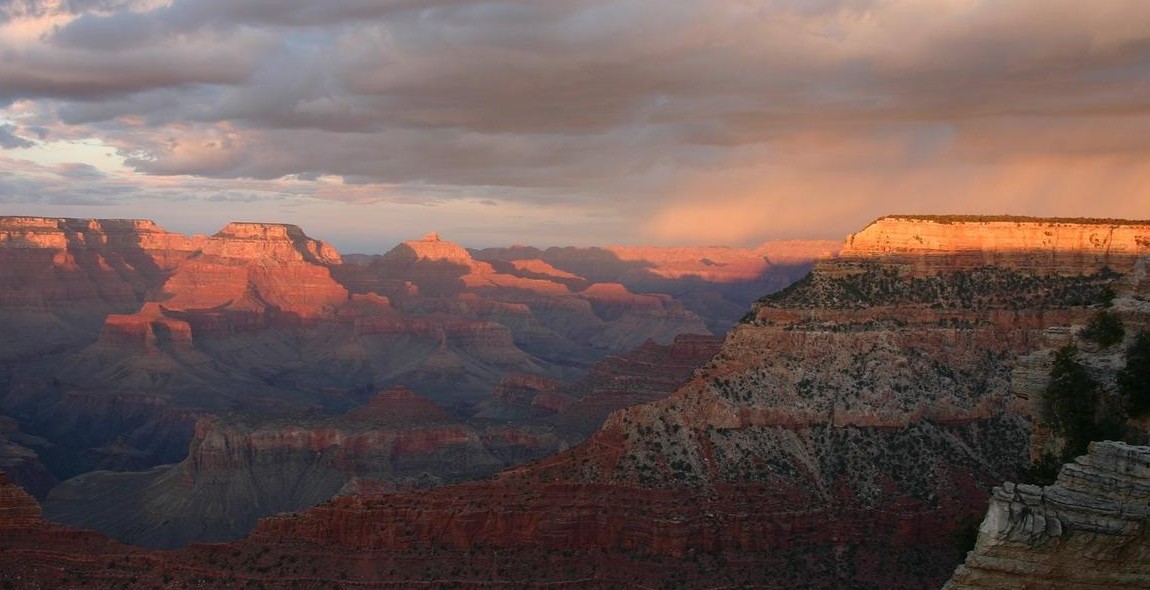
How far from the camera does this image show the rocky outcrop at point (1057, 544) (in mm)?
21531

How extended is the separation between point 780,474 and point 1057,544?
4536cm

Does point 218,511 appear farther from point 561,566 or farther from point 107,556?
point 561,566

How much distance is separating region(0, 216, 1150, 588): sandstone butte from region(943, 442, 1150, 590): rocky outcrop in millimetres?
38931

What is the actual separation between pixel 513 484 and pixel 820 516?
54.8ft

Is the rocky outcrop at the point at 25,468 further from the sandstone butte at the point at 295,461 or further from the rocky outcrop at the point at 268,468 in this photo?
the sandstone butte at the point at 295,461

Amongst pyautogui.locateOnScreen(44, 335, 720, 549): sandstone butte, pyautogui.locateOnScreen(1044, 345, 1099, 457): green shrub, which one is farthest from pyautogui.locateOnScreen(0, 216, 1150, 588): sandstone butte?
pyautogui.locateOnScreen(44, 335, 720, 549): sandstone butte

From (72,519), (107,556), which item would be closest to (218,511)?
(72,519)

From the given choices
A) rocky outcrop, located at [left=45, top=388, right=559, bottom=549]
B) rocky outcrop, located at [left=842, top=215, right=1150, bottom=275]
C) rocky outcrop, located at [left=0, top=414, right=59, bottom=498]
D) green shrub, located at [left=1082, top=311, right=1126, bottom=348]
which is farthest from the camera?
Answer: rocky outcrop, located at [left=0, top=414, right=59, bottom=498]

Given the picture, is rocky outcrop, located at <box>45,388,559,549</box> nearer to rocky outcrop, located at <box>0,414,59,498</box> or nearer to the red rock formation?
rocky outcrop, located at <box>0,414,59,498</box>

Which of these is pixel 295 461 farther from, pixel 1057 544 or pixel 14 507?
pixel 1057 544

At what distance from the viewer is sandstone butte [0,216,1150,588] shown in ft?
206

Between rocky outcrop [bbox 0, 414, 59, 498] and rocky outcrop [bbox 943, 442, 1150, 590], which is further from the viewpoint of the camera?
rocky outcrop [bbox 0, 414, 59, 498]

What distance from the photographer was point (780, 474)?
218 ft

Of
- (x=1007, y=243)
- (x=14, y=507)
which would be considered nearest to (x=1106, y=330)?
(x=1007, y=243)
